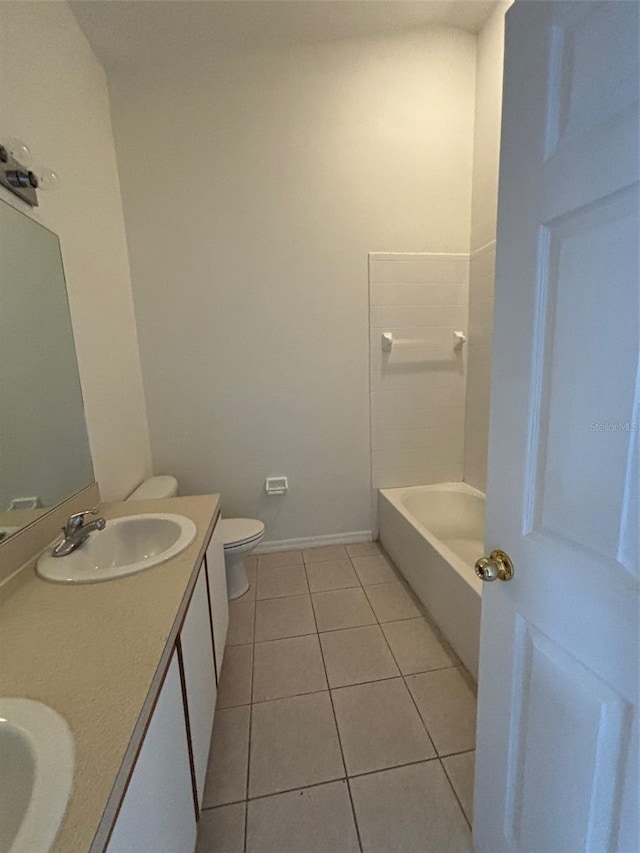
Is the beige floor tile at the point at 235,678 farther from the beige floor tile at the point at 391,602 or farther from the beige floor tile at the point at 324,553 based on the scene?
the beige floor tile at the point at 324,553

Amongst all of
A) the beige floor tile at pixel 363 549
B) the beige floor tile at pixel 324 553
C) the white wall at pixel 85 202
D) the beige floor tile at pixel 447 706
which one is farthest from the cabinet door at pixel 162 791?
the beige floor tile at pixel 363 549

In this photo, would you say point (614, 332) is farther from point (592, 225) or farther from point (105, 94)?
point (105, 94)

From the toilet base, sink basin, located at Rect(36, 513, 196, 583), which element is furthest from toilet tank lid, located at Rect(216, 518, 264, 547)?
sink basin, located at Rect(36, 513, 196, 583)

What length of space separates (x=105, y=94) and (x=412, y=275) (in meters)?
2.02

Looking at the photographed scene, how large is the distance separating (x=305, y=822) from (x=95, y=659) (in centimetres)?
89

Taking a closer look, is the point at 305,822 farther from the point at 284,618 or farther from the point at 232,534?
the point at 232,534

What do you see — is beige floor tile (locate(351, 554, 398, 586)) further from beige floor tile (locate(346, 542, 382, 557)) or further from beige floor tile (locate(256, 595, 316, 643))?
beige floor tile (locate(256, 595, 316, 643))

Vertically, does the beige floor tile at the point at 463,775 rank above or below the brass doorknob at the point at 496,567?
below

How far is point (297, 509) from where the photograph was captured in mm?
2627

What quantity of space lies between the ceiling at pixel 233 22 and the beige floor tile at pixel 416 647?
3.23 meters

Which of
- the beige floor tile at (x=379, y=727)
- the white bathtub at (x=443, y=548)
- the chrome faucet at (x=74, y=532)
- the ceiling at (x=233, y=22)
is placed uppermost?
the ceiling at (x=233, y=22)

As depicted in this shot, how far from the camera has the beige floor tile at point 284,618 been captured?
6.14 feet

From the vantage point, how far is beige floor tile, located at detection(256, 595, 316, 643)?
187cm

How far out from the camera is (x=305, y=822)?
3.58 ft
